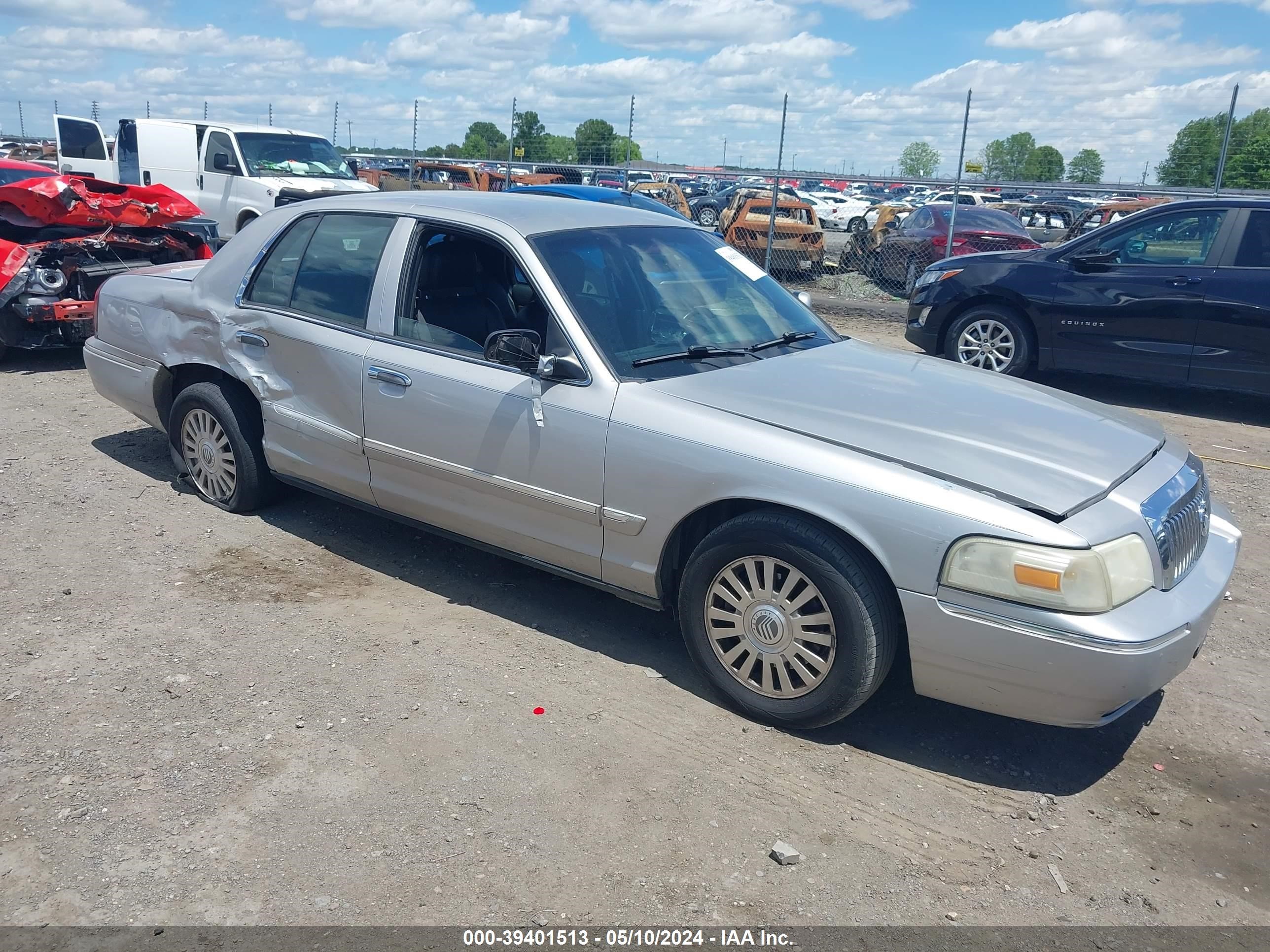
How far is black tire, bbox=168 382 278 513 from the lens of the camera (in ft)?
17.0

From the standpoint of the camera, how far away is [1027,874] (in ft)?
9.64

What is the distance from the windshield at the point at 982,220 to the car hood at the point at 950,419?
11.7 m

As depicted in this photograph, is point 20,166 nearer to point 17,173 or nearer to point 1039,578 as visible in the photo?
point 17,173

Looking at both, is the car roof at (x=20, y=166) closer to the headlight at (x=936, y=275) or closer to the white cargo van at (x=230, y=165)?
the white cargo van at (x=230, y=165)

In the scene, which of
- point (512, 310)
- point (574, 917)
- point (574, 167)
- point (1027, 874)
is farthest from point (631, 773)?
point (574, 167)

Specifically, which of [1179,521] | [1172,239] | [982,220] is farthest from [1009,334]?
[982,220]

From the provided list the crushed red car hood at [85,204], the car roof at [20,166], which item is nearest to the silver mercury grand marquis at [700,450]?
the crushed red car hood at [85,204]

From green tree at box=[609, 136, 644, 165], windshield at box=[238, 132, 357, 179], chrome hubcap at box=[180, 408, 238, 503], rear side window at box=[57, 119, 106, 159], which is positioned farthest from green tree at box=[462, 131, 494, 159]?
chrome hubcap at box=[180, 408, 238, 503]

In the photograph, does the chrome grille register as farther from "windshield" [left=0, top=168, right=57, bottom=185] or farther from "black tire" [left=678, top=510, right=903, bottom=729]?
"windshield" [left=0, top=168, right=57, bottom=185]

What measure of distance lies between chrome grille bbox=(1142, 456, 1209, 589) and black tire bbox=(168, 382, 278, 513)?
13.1 feet

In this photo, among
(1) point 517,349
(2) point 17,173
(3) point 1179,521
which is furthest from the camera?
(2) point 17,173

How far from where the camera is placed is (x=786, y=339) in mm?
4547

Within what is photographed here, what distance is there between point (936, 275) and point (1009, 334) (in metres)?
0.88

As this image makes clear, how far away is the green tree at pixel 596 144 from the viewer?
2184 centimetres
